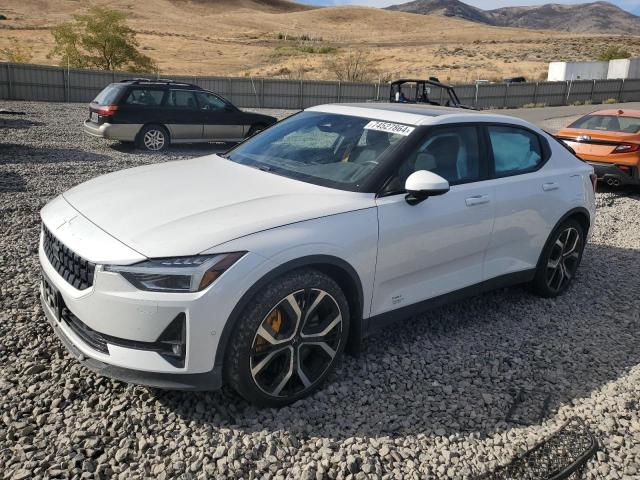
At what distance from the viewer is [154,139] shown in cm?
1221

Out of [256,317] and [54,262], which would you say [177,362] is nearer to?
[256,317]

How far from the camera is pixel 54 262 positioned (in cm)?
315

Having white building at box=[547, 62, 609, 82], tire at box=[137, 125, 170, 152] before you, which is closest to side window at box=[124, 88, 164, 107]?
tire at box=[137, 125, 170, 152]

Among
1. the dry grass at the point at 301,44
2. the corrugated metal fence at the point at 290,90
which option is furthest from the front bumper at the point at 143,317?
the dry grass at the point at 301,44

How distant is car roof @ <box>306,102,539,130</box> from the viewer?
3936 millimetres

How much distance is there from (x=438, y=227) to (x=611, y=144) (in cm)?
761

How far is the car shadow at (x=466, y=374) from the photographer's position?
314 cm

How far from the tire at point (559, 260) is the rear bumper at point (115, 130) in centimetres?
941

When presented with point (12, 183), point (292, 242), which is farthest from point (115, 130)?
point (292, 242)

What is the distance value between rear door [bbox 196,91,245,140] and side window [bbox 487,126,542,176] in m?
9.32

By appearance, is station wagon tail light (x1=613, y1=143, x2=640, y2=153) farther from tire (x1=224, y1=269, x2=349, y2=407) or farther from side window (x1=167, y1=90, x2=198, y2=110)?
side window (x1=167, y1=90, x2=198, y2=110)

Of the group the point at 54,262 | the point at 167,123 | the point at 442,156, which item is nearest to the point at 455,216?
the point at 442,156

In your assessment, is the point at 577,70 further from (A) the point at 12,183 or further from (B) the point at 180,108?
(A) the point at 12,183

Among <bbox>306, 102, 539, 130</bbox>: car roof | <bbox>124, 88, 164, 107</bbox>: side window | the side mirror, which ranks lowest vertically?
<bbox>124, 88, 164, 107</bbox>: side window
